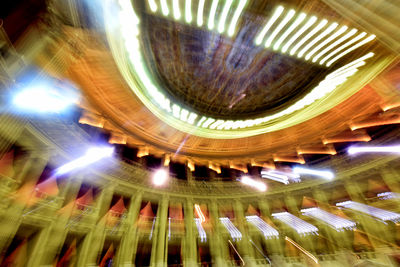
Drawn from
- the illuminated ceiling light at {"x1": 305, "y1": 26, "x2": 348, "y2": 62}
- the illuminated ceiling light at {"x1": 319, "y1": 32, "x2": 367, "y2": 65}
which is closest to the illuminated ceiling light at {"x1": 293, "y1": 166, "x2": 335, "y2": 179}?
the illuminated ceiling light at {"x1": 319, "y1": 32, "x2": 367, "y2": 65}

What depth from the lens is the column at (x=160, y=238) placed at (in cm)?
1056

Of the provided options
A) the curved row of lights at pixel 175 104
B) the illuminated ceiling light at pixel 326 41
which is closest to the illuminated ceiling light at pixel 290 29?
the illuminated ceiling light at pixel 326 41

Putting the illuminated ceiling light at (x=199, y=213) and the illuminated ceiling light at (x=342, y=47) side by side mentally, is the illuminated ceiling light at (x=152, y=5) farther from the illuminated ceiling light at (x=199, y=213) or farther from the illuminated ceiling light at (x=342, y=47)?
the illuminated ceiling light at (x=199, y=213)

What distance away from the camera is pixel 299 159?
1350 centimetres

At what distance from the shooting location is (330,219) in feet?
40.1

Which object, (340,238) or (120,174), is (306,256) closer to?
(340,238)

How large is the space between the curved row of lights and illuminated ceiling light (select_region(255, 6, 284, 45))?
4006 mm

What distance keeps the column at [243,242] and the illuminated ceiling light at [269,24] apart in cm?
1265

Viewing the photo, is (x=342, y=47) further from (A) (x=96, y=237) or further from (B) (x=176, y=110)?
(A) (x=96, y=237)

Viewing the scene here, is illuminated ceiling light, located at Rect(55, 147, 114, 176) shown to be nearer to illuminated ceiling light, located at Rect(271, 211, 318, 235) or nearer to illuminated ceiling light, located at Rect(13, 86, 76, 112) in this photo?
illuminated ceiling light, located at Rect(13, 86, 76, 112)

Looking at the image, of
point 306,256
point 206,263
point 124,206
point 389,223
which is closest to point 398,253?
point 389,223

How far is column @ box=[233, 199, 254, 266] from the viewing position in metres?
12.1

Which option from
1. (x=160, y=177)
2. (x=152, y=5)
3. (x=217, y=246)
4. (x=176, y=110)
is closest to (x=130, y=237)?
(x=160, y=177)

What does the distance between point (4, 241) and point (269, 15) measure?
1264cm
